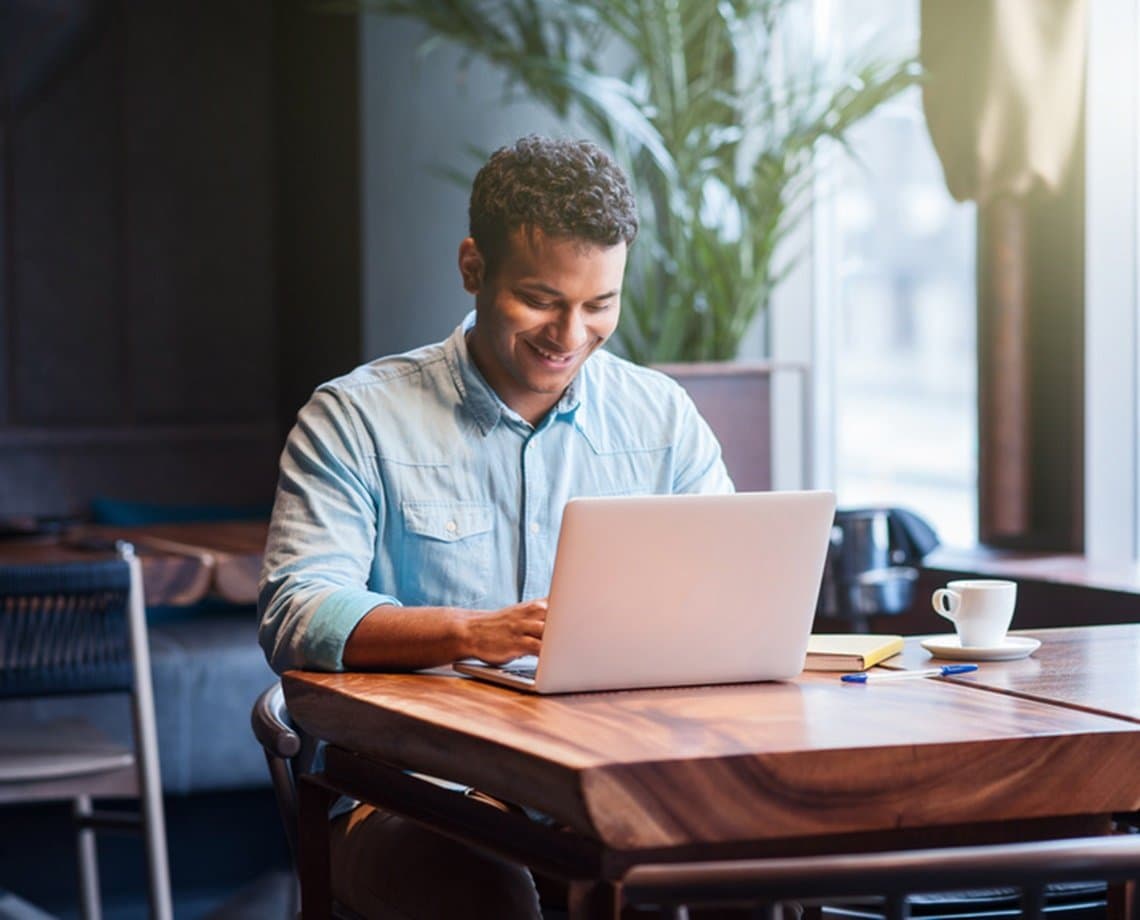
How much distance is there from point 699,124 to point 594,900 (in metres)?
2.79

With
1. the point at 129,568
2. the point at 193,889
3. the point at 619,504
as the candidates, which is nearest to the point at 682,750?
the point at 619,504

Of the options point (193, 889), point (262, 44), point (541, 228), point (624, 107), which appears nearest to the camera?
point (541, 228)

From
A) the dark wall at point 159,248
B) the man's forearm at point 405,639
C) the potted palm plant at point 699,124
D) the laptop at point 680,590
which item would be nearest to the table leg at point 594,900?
the laptop at point 680,590

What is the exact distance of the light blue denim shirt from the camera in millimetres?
1807

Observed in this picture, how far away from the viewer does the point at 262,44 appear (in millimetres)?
5305

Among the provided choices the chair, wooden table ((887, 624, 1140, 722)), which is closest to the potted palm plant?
the chair

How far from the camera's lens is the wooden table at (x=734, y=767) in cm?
120

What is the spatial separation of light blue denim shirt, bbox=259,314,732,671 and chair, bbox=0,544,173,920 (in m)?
1.11

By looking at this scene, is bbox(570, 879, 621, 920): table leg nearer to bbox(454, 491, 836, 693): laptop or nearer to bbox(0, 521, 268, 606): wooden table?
bbox(454, 491, 836, 693): laptop

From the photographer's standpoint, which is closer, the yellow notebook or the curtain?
the yellow notebook

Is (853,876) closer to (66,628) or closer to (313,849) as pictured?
(313,849)

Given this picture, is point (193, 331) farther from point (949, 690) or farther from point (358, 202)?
point (949, 690)

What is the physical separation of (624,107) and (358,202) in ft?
4.19

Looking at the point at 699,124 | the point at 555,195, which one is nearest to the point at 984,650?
the point at 555,195
